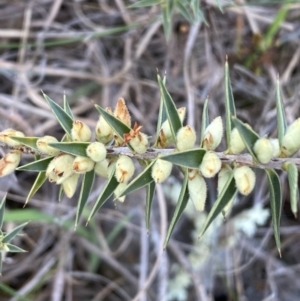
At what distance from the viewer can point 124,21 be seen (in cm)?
241

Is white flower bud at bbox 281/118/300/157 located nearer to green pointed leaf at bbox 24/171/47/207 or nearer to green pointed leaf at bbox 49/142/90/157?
green pointed leaf at bbox 49/142/90/157

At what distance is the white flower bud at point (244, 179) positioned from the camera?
886 mm

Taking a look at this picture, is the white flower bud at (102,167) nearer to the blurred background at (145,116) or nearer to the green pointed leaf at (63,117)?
the green pointed leaf at (63,117)

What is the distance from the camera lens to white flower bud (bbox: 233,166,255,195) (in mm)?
886

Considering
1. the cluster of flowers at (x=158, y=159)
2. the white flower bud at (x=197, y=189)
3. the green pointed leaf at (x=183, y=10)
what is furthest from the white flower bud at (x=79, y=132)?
the green pointed leaf at (x=183, y=10)

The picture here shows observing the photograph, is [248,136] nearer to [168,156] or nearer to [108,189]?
[168,156]

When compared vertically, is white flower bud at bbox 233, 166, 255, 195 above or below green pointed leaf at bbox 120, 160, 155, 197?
above

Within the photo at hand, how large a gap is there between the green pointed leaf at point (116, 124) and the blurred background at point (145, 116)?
108 cm

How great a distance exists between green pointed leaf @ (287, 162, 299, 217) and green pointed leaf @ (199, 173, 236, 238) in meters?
0.11

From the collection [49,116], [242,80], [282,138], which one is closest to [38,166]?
[282,138]

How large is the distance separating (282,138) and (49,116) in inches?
55.7

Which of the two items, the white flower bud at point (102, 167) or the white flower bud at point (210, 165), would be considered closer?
the white flower bud at point (210, 165)

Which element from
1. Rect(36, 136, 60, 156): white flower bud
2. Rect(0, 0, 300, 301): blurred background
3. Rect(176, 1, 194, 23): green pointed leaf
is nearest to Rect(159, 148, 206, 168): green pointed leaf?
Rect(36, 136, 60, 156): white flower bud

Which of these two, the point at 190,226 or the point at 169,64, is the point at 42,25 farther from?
the point at 190,226
